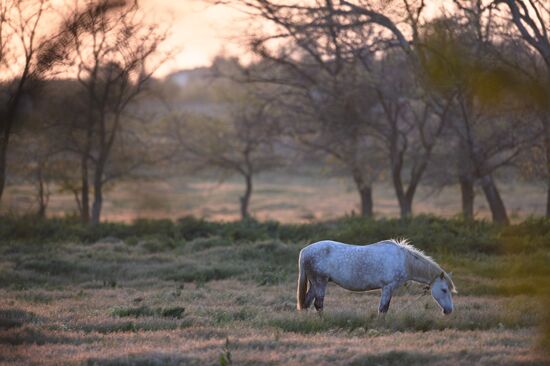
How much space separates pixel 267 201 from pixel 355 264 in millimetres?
38860

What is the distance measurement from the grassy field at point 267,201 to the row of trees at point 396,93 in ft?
17.2

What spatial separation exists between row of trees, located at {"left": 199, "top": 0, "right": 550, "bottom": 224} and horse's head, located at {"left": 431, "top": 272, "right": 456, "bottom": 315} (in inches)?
228

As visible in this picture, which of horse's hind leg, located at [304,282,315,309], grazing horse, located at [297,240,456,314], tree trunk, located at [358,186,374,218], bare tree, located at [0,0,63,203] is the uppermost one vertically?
bare tree, located at [0,0,63,203]

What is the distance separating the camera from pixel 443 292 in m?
11.6

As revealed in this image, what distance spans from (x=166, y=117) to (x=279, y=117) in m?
9.51

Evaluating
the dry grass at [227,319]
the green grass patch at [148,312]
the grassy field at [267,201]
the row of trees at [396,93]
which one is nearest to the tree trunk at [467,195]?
the row of trees at [396,93]

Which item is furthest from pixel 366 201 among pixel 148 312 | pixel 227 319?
pixel 227 319

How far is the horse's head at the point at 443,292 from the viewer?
11.5m

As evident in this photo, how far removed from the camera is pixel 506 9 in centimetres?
2038

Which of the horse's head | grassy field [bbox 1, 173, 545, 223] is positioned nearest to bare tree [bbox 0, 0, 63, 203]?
the horse's head

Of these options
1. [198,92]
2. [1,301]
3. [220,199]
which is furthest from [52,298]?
[198,92]

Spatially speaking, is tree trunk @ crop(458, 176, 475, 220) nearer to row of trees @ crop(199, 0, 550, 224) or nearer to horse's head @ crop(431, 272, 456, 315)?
row of trees @ crop(199, 0, 550, 224)

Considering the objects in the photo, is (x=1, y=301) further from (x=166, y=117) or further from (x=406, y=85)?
→ (x=166, y=117)

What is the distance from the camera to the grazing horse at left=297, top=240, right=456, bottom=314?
11586mm
